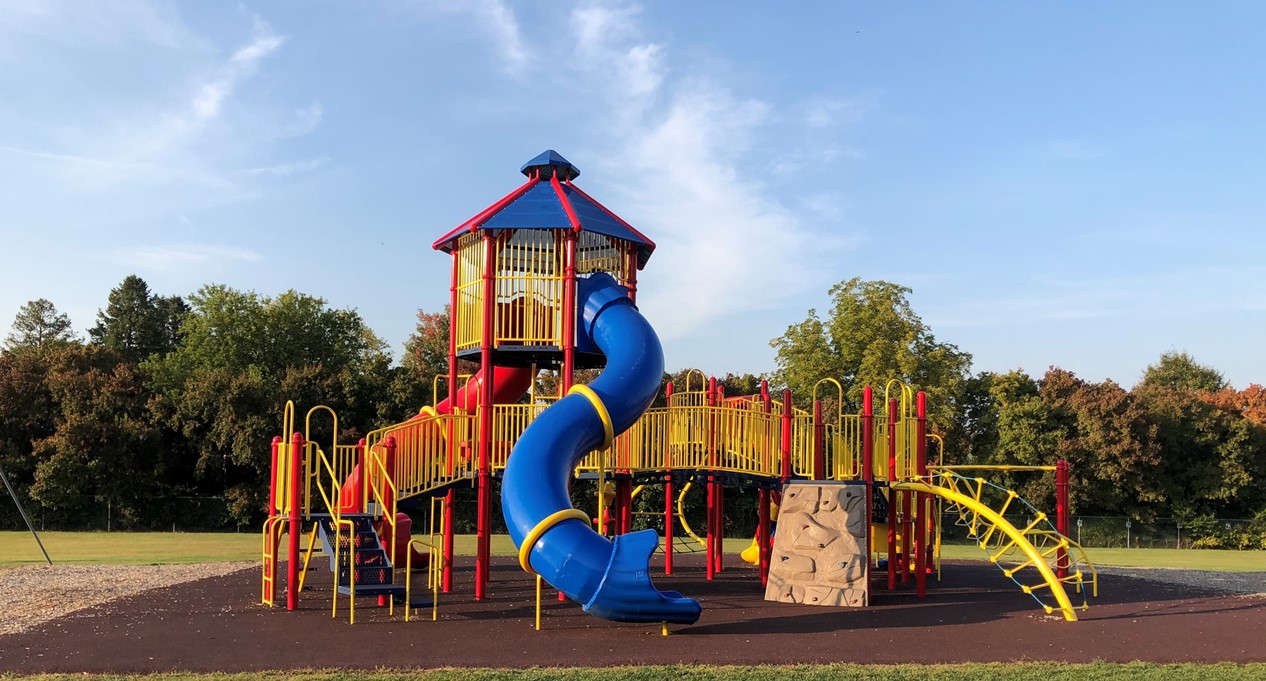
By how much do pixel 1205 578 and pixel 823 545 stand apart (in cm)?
1276

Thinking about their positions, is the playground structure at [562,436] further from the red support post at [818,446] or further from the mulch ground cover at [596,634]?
the mulch ground cover at [596,634]

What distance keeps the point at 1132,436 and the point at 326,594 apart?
3452 cm

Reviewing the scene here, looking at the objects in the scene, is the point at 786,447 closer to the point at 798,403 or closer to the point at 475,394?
the point at 475,394

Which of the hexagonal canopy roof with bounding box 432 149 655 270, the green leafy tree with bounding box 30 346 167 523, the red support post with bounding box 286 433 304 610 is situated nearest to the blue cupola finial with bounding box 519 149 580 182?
the hexagonal canopy roof with bounding box 432 149 655 270

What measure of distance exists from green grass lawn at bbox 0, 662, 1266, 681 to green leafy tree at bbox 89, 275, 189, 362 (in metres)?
66.4

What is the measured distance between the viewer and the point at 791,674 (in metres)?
10.2

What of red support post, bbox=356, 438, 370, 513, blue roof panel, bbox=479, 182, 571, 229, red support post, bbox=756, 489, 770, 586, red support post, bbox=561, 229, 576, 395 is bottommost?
red support post, bbox=756, 489, 770, 586

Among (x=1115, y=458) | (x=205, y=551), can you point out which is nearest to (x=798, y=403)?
(x=1115, y=458)

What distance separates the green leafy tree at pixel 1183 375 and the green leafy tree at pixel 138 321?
2648 inches

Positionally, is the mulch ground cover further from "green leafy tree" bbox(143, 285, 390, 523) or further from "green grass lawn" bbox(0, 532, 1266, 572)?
"green leafy tree" bbox(143, 285, 390, 523)

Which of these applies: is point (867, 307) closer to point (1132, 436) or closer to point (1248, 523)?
point (1132, 436)

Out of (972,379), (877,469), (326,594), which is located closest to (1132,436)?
(972,379)

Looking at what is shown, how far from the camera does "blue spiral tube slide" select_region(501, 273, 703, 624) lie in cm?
1218

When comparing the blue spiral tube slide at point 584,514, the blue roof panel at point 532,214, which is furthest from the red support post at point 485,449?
the blue spiral tube slide at point 584,514
